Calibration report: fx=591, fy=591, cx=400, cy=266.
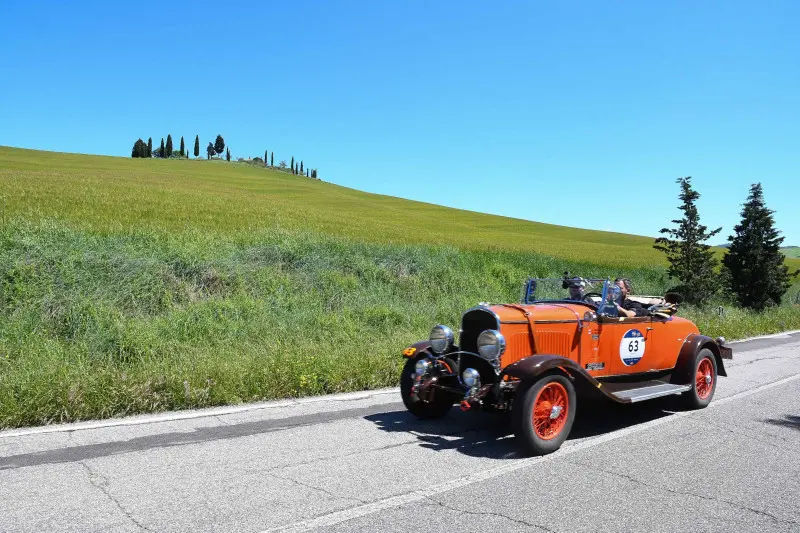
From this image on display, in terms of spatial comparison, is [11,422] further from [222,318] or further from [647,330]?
[647,330]

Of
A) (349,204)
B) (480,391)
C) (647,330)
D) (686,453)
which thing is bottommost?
(686,453)

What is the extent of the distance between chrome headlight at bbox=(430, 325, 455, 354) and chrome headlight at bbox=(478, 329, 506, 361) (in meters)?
0.55

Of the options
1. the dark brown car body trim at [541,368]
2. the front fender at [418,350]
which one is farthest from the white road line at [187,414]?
the dark brown car body trim at [541,368]

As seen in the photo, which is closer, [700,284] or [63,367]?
[63,367]

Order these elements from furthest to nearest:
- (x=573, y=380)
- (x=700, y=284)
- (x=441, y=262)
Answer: (x=700, y=284) < (x=441, y=262) < (x=573, y=380)

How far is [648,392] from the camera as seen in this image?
675cm

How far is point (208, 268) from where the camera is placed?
13.4m

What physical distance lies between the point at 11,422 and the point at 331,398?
338 cm

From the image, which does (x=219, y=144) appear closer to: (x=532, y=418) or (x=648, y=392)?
(x=648, y=392)

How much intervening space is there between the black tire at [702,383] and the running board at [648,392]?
15 centimetres

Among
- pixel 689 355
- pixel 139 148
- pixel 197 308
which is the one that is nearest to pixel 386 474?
pixel 689 355

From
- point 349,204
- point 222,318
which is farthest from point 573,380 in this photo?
point 349,204

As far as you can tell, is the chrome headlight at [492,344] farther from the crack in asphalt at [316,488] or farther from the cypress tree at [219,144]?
the cypress tree at [219,144]

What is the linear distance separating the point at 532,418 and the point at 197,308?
7.85m
